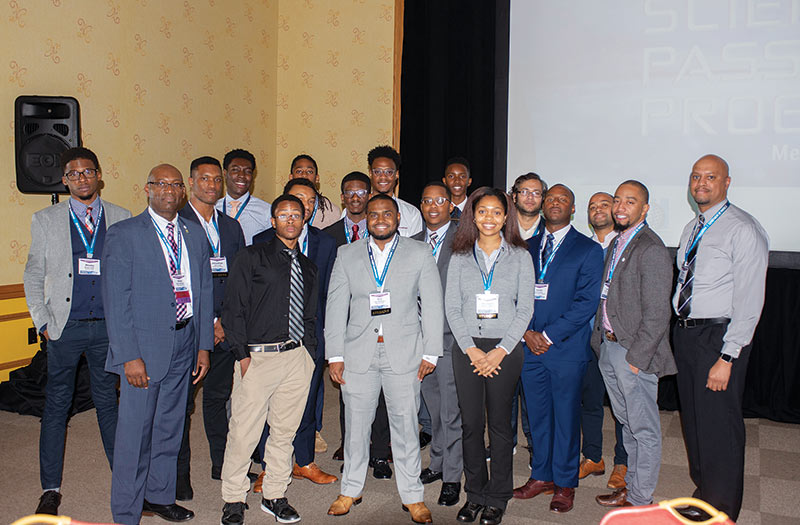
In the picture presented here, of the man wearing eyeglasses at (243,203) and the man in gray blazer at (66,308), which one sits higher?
the man wearing eyeglasses at (243,203)

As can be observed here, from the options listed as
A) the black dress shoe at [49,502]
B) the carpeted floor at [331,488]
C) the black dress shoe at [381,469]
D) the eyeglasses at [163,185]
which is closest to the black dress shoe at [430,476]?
the carpeted floor at [331,488]

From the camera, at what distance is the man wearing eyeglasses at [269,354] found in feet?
10.0

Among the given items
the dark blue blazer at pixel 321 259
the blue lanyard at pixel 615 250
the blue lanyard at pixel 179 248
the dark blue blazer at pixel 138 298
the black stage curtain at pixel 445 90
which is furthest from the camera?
the black stage curtain at pixel 445 90

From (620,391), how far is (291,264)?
1804mm

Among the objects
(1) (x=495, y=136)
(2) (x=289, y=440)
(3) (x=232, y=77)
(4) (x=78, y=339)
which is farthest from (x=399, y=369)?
(3) (x=232, y=77)

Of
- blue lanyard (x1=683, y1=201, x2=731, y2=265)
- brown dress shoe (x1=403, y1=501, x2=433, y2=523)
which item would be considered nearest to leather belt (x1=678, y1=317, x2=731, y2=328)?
blue lanyard (x1=683, y1=201, x2=731, y2=265)

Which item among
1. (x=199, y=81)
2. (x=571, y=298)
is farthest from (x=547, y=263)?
(x=199, y=81)

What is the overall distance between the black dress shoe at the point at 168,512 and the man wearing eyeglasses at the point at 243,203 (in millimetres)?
1723

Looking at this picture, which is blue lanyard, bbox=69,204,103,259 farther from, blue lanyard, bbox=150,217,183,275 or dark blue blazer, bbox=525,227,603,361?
dark blue blazer, bbox=525,227,603,361

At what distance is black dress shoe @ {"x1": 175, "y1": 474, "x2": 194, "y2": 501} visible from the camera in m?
3.39

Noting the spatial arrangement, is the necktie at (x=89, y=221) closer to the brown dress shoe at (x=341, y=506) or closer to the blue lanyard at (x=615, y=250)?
the brown dress shoe at (x=341, y=506)

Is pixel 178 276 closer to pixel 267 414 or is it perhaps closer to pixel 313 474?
pixel 267 414

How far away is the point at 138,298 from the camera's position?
9.45ft

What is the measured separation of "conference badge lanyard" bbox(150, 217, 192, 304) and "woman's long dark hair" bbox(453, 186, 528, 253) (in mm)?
1315
